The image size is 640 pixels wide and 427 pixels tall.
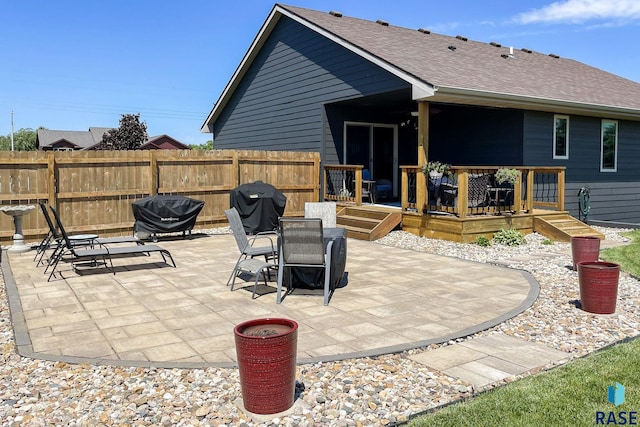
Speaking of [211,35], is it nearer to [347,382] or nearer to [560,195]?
Answer: [560,195]

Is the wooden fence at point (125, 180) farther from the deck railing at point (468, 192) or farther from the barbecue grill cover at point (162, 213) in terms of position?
the deck railing at point (468, 192)

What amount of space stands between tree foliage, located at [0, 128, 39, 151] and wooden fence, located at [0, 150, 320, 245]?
66.1 metres

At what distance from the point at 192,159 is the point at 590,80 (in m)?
12.7

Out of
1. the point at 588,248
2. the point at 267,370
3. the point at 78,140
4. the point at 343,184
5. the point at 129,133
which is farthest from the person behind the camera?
the point at 78,140

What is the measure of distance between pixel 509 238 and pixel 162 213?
7078 millimetres

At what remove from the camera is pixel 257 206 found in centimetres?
1168

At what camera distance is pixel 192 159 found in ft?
41.5

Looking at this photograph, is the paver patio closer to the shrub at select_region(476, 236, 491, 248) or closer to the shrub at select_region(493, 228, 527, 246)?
the shrub at select_region(476, 236, 491, 248)

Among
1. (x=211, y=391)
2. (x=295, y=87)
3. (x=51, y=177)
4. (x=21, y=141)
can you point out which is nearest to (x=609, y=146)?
(x=295, y=87)

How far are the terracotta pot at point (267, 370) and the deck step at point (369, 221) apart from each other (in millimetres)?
7901

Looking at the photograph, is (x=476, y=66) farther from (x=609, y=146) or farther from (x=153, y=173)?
(x=153, y=173)

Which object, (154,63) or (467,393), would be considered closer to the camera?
(467,393)

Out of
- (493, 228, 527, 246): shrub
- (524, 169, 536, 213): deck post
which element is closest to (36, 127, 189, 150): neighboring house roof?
(524, 169, 536, 213): deck post

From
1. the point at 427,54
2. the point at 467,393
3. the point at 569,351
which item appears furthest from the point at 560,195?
the point at 467,393
